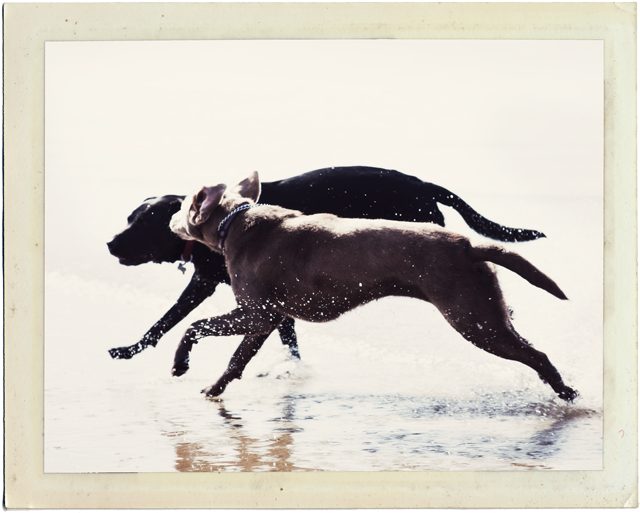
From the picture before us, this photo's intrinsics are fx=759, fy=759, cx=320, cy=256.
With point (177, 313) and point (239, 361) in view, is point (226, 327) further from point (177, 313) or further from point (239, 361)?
point (177, 313)

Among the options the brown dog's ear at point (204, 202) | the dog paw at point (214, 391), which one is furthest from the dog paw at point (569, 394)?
the brown dog's ear at point (204, 202)

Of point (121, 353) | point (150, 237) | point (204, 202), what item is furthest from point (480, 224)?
point (121, 353)

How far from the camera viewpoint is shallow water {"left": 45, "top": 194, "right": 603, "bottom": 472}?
3289 mm

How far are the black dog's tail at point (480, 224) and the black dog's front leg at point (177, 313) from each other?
4.49 ft

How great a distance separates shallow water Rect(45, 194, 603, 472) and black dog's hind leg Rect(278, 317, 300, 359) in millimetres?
50

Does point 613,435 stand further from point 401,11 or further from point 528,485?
point 401,11

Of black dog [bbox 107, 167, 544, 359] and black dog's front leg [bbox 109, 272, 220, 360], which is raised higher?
black dog [bbox 107, 167, 544, 359]

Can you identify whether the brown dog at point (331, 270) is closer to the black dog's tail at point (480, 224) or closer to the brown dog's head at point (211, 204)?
the brown dog's head at point (211, 204)

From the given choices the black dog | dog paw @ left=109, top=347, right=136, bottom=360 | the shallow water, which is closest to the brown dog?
the shallow water

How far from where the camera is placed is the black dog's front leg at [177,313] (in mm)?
3955

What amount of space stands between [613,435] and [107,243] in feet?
8.85

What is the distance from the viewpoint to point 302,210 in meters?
4.19

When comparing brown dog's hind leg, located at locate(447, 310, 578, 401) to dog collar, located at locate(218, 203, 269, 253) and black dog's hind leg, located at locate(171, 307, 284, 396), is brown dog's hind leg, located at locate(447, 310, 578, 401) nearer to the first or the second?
black dog's hind leg, located at locate(171, 307, 284, 396)

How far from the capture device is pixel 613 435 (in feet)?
11.3
